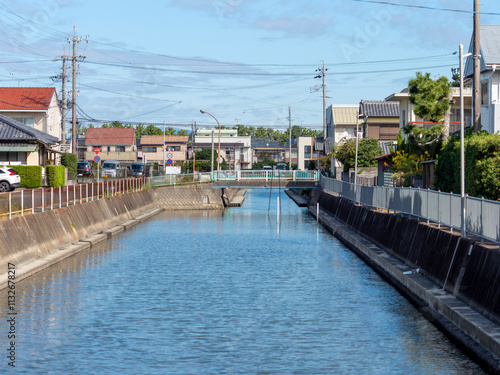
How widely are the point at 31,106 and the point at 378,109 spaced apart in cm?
4309

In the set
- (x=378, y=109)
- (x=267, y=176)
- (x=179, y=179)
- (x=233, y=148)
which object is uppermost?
(x=378, y=109)

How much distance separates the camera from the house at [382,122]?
9150 cm

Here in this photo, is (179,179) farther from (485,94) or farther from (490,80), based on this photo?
(490,80)

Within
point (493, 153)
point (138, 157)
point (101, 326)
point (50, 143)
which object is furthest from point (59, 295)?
point (138, 157)

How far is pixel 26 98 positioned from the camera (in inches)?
3519

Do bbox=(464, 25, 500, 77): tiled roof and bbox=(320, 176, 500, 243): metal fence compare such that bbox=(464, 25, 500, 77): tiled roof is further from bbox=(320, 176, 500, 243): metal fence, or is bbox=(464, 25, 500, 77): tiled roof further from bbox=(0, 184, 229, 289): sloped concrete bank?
bbox=(0, 184, 229, 289): sloped concrete bank

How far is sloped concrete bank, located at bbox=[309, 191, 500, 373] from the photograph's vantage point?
1639 centimetres

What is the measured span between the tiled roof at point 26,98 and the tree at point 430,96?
55.2 meters

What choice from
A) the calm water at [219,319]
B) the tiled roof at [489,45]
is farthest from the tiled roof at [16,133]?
the tiled roof at [489,45]

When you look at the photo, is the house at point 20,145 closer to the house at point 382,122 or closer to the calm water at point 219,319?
the calm water at point 219,319

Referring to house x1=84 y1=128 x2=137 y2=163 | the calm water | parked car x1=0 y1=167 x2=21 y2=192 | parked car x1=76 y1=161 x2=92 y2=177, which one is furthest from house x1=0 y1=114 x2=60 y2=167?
house x1=84 y1=128 x2=137 y2=163

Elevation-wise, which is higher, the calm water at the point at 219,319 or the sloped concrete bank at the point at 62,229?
the sloped concrete bank at the point at 62,229

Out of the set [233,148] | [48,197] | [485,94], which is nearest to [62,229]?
[48,197]

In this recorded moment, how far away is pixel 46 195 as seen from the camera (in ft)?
112
